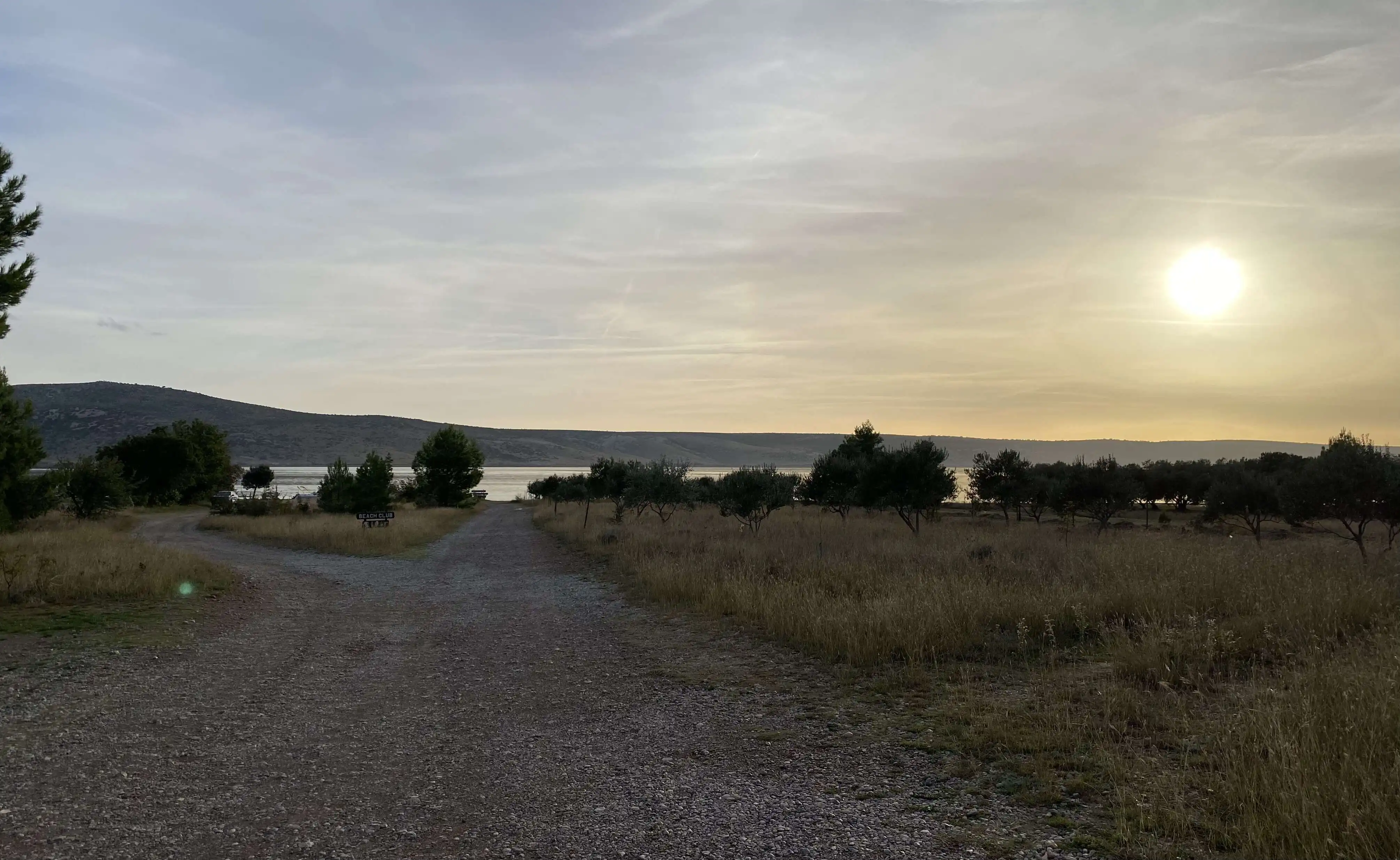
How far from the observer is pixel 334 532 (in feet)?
115

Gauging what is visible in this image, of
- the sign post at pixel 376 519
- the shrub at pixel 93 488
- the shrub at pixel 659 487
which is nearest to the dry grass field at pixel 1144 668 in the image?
the shrub at pixel 659 487

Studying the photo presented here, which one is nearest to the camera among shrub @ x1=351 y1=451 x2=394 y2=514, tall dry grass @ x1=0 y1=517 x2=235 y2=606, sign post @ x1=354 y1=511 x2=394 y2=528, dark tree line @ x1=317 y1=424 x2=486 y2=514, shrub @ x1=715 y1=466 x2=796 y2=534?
tall dry grass @ x1=0 y1=517 x2=235 y2=606

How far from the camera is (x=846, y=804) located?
19.1 ft

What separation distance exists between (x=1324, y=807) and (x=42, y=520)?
49847 mm

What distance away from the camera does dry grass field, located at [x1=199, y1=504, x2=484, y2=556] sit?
3194 centimetres

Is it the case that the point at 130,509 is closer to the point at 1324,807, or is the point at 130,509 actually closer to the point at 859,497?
the point at 859,497

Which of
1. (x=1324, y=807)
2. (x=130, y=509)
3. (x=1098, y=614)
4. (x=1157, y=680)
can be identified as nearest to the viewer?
(x=1324, y=807)

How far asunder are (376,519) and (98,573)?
23892 millimetres

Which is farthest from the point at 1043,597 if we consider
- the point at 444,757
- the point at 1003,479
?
the point at 1003,479

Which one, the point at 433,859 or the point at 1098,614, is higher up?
the point at 1098,614

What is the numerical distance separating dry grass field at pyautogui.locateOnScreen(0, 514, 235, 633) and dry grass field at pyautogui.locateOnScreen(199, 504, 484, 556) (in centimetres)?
938

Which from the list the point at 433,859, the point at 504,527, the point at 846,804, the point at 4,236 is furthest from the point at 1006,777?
the point at 504,527

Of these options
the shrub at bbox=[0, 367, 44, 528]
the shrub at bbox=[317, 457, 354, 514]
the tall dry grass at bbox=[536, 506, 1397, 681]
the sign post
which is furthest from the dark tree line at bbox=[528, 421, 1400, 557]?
the shrub at bbox=[0, 367, 44, 528]

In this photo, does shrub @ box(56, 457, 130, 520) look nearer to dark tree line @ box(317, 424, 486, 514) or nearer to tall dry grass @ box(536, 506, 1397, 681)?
dark tree line @ box(317, 424, 486, 514)
